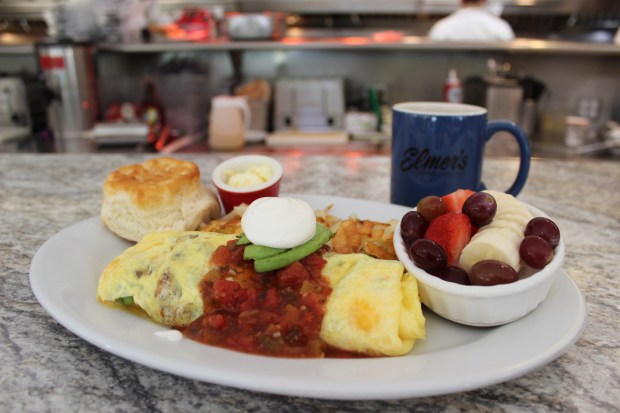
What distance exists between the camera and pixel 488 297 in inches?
28.2

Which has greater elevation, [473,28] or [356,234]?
[473,28]

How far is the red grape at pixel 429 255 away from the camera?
0.78m

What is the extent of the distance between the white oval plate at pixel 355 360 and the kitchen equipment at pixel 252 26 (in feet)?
10.3

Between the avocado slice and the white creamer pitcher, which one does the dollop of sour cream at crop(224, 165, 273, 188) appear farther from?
the white creamer pitcher

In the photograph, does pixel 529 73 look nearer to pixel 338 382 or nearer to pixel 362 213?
pixel 362 213

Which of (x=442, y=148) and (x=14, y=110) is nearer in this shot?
(x=442, y=148)

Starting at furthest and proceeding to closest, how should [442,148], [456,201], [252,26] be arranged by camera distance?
[252,26] < [442,148] < [456,201]

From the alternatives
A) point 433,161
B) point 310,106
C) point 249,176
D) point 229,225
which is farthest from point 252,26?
point 229,225

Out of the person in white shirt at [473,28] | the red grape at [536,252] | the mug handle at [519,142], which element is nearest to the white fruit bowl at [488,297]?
the red grape at [536,252]

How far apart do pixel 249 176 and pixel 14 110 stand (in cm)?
326

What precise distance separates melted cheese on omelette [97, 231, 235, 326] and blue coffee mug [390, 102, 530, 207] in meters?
0.52

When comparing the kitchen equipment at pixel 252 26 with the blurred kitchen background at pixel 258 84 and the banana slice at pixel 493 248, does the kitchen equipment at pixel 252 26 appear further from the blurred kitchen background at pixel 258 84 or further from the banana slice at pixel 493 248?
the banana slice at pixel 493 248

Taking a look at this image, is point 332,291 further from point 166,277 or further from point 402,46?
point 402,46

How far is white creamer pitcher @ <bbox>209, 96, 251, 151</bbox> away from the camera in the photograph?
299 centimetres
